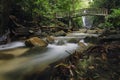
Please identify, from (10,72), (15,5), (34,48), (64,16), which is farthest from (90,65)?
(64,16)

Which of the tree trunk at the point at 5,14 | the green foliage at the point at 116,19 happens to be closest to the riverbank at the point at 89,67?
the green foliage at the point at 116,19

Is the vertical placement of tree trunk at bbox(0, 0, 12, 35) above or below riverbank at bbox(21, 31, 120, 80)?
above

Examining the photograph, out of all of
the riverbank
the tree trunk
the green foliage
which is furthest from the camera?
the green foliage

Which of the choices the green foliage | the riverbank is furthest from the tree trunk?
the riverbank

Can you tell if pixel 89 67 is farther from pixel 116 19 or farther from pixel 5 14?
pixel 5 14

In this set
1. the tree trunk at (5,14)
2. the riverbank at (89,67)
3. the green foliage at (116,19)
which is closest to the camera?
the riverbank at (89,67)

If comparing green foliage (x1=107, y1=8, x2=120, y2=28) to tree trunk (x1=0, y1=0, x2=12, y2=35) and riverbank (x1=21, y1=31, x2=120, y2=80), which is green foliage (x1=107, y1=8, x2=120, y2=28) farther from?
tree trunk (x1=0, y1=0, x2=12, y2=35)

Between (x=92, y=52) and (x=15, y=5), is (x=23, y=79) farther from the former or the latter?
(x=15, y=5)

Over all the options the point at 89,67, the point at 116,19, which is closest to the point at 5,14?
the point at 116,19

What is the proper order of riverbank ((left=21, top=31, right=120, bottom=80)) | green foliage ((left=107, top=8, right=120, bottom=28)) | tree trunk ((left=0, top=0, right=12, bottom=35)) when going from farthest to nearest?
green foliage ((left=107, top=8, right=120, bottom=28)) → tree trunk ((left=0, top=0, right=12, bottom=35)) → riverbank ((left=21, top=31, right=120, bottom=80))

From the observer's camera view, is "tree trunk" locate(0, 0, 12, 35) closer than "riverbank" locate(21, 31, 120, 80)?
No

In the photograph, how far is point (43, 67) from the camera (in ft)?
25.8

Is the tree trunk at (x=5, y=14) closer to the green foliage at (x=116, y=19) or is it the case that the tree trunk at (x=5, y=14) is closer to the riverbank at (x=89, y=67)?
the green foliage at (x=116, y=19)

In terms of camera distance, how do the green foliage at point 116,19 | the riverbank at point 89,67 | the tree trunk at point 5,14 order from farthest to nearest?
the green foliage at point 116,19 → the tree trunk at point 5,14 → the riverbank at point 89,67
